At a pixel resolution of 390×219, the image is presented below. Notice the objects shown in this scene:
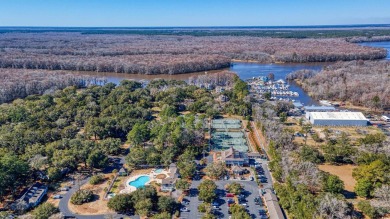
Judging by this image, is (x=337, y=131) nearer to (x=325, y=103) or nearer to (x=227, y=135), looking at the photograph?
(x=325, y=103)

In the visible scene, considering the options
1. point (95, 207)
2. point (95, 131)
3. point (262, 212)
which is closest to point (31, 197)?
point (95, 207)

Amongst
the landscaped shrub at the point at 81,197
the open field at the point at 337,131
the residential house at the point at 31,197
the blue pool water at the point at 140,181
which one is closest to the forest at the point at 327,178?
the open field at the point at 337,131

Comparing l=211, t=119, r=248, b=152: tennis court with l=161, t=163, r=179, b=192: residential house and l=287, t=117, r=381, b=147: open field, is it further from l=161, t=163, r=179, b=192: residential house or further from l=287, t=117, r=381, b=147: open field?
l=161, t=163, r=179, b=192: residential house

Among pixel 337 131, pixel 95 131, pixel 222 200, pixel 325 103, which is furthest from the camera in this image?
pixel 325 103

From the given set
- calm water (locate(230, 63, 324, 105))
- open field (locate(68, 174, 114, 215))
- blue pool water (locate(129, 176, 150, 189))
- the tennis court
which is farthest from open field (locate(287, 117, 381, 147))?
open field (locate(68, 174, 114, 215))

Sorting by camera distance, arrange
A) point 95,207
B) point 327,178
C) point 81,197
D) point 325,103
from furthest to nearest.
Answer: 1. point 325,103
2. point 327,178
3. point 81,197
4. point 95,207

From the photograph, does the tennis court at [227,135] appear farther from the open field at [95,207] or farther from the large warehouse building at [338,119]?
the open field at [95,207]

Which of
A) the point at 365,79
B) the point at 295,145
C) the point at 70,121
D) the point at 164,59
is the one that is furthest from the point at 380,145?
the point at 164,59
